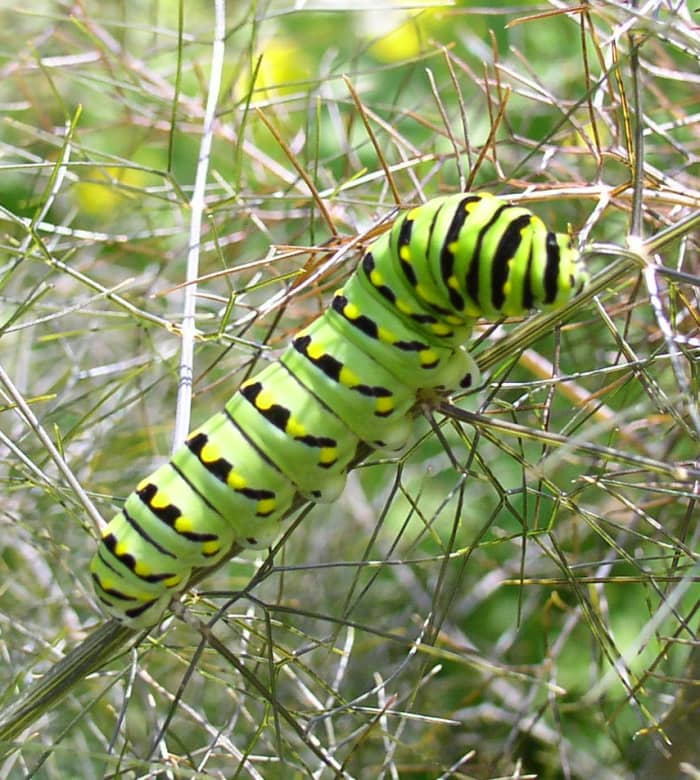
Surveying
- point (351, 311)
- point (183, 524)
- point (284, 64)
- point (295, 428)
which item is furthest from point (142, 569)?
point (284, 64)

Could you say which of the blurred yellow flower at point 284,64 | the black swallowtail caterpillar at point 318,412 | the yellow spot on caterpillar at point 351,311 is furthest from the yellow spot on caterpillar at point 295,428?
the blurred yellow flower at point 284,64

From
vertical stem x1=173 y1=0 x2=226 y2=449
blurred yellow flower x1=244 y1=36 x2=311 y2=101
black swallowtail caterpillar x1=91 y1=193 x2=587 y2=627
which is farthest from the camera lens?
blurred yellow flower x1=244 y1=36 x2=311 y2=101

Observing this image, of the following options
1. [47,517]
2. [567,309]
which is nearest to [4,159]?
[47,517]

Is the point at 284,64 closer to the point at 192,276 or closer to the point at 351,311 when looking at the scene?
the point at 192,276

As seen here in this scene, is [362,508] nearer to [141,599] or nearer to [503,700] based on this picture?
[503,700]

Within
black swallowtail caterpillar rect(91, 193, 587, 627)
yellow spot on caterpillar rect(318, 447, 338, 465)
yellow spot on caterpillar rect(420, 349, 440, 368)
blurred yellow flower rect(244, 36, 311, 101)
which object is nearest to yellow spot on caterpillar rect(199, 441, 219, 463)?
black swallowtail caterpillar rect(91, 193, 587, 627)

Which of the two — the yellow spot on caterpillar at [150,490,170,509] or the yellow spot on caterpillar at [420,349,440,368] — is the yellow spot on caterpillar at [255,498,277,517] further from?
the yellow spot on caterpillar at [420,349,440,368]
